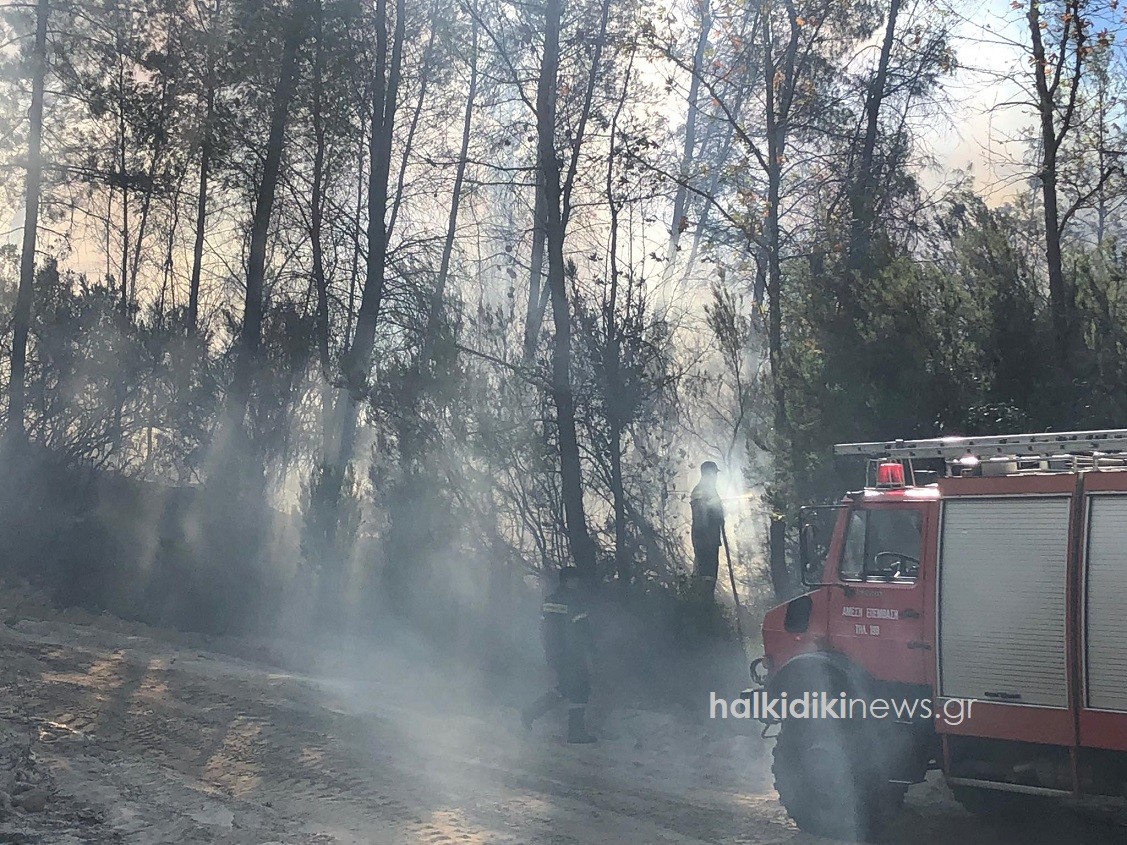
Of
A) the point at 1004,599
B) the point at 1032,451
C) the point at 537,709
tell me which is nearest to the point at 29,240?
the point at 537,709

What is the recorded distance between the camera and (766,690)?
820 centimetres

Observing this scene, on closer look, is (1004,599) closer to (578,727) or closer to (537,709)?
(578,727)

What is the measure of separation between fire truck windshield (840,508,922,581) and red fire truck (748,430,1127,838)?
11mm

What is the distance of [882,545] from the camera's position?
7809 mm

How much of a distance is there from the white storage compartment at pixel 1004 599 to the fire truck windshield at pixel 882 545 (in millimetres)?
344

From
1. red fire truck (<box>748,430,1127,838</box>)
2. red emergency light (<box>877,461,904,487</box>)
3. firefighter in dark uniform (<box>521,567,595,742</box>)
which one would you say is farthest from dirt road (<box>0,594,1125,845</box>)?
red emergency light (<box>877,461,904,487</box>)

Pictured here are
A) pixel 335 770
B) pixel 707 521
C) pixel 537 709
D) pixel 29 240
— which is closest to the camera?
pixel 335 770

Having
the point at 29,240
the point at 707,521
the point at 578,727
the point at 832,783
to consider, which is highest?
the point at 29,240

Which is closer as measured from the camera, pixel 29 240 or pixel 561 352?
pixel 561 352

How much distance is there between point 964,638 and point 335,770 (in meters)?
5.12

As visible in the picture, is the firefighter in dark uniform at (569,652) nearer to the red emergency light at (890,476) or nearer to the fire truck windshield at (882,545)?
the fire truck windshield at (882,545)

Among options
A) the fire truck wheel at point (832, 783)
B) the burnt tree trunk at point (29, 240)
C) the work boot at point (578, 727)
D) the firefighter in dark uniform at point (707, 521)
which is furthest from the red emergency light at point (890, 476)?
the burnt tree trunk at point (29, 240)

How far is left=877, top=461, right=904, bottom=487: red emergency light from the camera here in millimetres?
7965

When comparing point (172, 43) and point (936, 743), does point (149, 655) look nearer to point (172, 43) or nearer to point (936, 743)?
point (936, 743)
